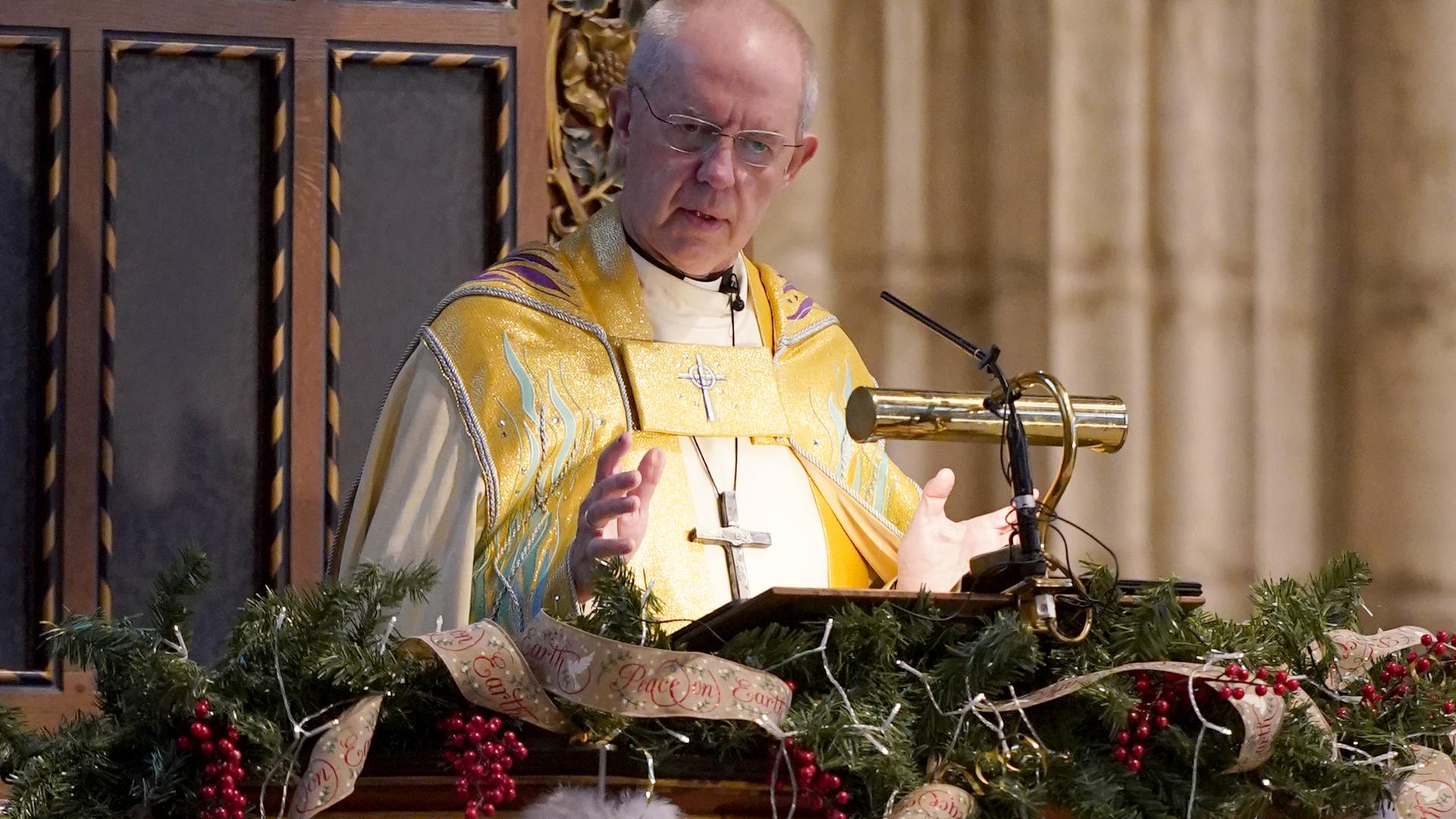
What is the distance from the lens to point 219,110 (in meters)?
3.95

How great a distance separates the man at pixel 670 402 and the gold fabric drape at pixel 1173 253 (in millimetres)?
1085

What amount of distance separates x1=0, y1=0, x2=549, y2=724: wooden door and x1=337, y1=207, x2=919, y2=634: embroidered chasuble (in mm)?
822

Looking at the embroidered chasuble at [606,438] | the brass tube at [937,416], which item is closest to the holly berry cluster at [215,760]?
the brass tube at [937,416]

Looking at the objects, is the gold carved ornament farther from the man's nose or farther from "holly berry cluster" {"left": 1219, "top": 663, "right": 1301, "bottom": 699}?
"holly berry cluster" {"left": 1219, "top": 663, "right": 1301, "bottom": 699}

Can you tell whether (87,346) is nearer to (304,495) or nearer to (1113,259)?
(304,495)

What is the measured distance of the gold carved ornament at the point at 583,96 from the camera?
13.3 ft

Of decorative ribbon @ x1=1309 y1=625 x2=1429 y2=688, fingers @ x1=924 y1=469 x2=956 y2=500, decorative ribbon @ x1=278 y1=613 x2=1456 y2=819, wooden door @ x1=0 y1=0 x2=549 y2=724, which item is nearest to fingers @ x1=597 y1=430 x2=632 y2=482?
decorative ribbon @ x1=278 y1=613 x2=1456 y2=819

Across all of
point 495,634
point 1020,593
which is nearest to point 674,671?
point 495,634

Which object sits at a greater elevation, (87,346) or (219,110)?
(219,110)

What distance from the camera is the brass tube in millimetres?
2029

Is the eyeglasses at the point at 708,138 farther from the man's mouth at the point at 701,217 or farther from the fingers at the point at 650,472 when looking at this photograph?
Answer: the fingers at the point at 650,472

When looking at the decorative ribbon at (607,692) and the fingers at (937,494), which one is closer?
the decorative ribbon at (607,692)

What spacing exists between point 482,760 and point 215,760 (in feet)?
0.76

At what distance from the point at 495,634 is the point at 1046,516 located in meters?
0.58
